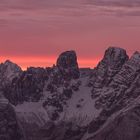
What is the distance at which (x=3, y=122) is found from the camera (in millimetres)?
60000

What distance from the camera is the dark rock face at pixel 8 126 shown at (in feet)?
196

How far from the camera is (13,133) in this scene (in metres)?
60.1

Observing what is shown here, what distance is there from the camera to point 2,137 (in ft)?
194

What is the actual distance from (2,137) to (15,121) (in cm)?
231

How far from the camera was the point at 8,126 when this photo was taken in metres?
59.8

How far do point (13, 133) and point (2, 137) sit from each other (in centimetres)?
136

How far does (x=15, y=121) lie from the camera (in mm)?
60594

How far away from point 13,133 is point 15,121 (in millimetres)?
1266

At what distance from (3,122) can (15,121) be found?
1.29m

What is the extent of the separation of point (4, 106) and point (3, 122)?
1.98 metres

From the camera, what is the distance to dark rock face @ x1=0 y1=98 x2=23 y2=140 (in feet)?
196
